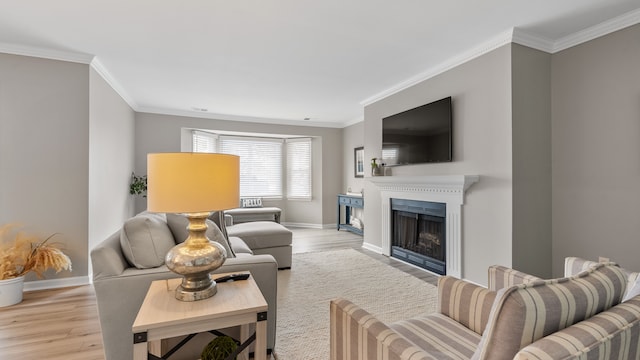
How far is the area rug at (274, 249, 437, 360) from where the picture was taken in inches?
84.7

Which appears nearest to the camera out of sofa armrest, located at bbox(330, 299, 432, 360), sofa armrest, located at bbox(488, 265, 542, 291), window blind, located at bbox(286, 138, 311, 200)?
sofa armrest, located at bbox(330, 299, 432, 360)

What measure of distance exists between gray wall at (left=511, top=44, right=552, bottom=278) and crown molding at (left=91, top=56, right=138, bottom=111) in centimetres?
434

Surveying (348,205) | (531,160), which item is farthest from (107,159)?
(531,160)

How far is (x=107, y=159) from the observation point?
3961 millimetres

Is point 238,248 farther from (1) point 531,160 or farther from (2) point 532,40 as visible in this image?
(2) point 532,40

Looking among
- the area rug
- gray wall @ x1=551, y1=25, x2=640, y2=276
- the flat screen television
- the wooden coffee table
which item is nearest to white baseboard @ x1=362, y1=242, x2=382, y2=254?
the area rug

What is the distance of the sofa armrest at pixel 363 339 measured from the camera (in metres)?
1.00

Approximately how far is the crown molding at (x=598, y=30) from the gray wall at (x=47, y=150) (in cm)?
490

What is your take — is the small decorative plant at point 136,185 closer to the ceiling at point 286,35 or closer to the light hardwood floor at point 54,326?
the ceiling at point 286,35

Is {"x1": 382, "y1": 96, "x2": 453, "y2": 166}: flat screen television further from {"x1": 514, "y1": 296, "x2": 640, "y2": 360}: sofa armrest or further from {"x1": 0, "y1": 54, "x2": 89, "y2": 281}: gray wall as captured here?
{"x1": 0, "y1": 54, "x2": 89, "y2": 281}: gray wall

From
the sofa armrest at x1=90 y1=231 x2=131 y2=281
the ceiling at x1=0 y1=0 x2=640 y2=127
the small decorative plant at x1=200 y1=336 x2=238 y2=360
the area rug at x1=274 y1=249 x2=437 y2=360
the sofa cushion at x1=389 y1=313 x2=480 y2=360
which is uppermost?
the ceiling at x1=0 y1=0 x2=640 y2=127

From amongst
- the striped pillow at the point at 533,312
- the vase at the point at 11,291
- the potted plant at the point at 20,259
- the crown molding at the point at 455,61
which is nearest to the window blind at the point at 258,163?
the crown molding at the point at 455,61

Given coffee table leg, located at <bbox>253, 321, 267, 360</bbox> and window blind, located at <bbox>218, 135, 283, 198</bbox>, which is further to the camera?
window blind, located at <bbox>218, 135, 283, 198</bbox>

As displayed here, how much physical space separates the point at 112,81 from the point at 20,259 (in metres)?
2.32
